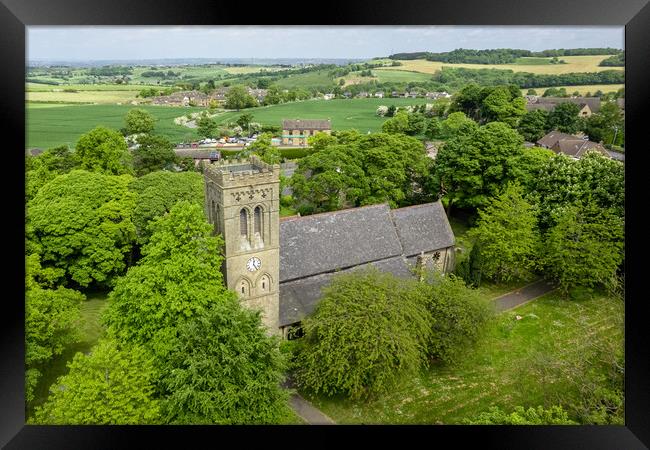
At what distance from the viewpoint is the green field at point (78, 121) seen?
40306 millimetres

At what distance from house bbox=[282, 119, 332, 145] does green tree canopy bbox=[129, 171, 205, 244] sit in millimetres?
26426

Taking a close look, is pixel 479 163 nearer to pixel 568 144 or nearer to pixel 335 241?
pixel 335 241

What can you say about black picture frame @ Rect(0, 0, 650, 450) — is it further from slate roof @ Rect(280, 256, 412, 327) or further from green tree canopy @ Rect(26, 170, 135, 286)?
green tree canopy @ Rect(26, 170, 135, 286)

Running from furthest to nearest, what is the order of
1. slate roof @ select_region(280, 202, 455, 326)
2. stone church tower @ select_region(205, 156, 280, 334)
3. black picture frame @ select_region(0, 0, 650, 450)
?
slate roof @ select_region(280, 202, 455, 326) < stone church tower @ select_region(205, 156, 280, 334) < black picture frame @ select_region(0, 0, 650, 450)

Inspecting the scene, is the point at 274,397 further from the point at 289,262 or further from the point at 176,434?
the point at 289,262

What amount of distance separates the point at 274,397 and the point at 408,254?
1181 cm

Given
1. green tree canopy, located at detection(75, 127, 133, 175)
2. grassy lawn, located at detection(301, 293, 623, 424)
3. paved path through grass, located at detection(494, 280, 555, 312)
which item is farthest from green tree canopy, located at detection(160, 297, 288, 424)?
green tree canopy, located at detection(75, 127, 133, 175)

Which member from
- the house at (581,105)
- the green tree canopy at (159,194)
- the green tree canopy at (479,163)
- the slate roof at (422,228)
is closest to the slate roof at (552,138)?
the house at (581,105)

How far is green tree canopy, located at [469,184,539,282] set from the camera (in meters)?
26.5

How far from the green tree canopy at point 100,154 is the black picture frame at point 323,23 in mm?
23929

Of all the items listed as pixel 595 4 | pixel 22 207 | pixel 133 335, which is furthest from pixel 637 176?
pixel 133 335

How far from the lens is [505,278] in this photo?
27594 mm

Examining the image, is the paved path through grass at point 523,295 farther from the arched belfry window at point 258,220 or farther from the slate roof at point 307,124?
the slate roof at point 307,124

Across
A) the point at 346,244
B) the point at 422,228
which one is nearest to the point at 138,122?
the point at 346,244
